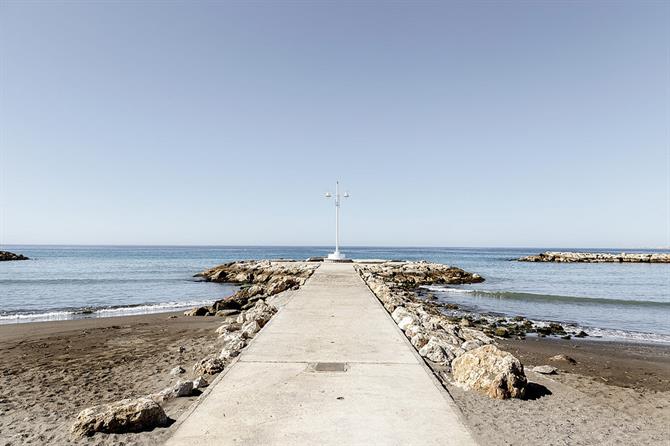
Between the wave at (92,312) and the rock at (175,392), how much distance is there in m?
13.2

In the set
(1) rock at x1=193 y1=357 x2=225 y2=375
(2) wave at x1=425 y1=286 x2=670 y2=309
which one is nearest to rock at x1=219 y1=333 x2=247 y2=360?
(1) rock at x1=193 y1=357 x2=225 y2=375

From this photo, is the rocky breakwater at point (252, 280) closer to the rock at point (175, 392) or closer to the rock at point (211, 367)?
the rock at point (211, 367)

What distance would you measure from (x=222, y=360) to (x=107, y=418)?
2534mm

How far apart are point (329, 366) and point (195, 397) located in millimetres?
1923

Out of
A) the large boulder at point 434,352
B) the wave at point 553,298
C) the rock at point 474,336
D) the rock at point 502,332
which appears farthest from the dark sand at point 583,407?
the wave at point 553,298

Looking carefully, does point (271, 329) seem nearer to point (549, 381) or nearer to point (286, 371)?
point (286, 371)

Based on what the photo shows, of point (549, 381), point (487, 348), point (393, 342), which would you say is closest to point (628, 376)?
point (549, 381)

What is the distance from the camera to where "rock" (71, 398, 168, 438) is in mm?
4438

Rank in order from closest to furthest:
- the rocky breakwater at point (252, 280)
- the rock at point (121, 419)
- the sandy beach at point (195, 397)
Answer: the rock at point (121, 419), the sandy beach at point (195, 397), the rocky breakwater at point (252, 280)

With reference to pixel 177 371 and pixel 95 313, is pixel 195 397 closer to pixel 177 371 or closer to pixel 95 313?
pixel 177 371

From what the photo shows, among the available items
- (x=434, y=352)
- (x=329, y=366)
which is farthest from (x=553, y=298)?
(x=329, y=366)

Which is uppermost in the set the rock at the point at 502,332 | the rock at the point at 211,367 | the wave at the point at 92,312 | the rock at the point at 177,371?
the rock at the point at 211,367

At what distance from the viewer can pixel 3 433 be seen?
4973mm

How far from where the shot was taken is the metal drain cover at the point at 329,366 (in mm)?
5914
